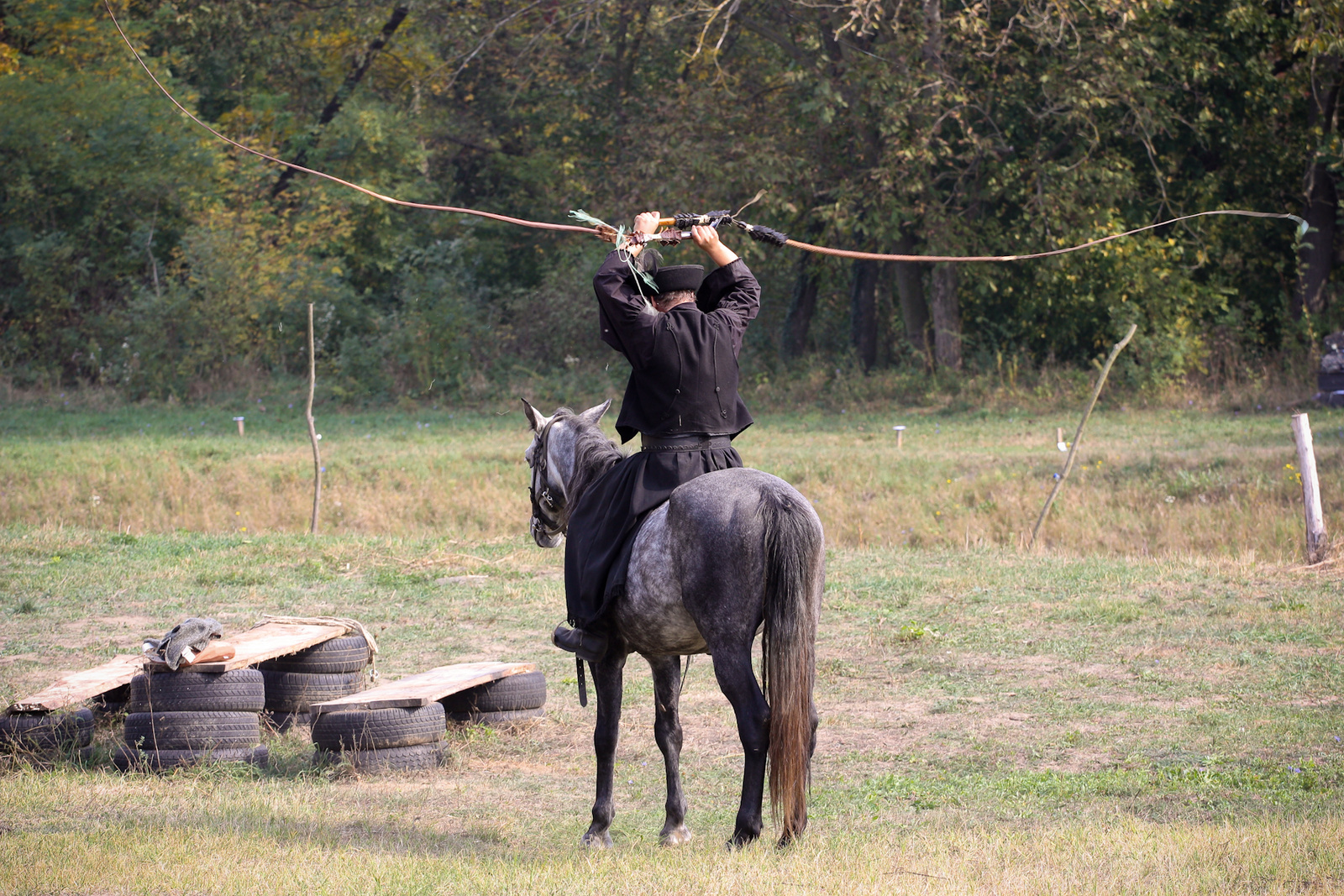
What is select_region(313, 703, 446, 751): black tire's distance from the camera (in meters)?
7.57

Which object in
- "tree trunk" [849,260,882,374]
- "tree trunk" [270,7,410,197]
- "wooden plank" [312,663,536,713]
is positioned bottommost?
"wooden plank" [312,663,536,713]

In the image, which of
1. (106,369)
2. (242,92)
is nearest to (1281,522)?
(106,369)

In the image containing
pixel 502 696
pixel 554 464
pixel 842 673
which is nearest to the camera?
pixel 554 464

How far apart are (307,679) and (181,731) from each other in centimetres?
110

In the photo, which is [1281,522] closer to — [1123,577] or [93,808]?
[1123,577]

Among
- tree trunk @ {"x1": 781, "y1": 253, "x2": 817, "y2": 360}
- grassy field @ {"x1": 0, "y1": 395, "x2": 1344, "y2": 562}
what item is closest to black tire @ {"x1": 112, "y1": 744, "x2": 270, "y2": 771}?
grassy field @ {"x1": 0, "y1": 395, "x2": 1344, "y2": 562}

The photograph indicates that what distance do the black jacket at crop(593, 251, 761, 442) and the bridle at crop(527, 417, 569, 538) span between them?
1062mm

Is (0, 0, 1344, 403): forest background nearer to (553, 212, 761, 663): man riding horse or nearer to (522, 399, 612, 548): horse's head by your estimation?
(522, 399, 612, 548): horse's head

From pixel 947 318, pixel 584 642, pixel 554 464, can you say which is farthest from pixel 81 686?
pixel 947 318

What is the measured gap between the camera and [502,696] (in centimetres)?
847

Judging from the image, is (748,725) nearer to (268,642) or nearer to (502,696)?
(502,696)

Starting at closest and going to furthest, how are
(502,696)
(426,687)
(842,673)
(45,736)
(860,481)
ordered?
(45,736) < (426,687) < (502,696) < (842,673) < (860,481)

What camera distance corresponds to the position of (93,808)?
21.7ft

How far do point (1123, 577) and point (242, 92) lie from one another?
2903cm
